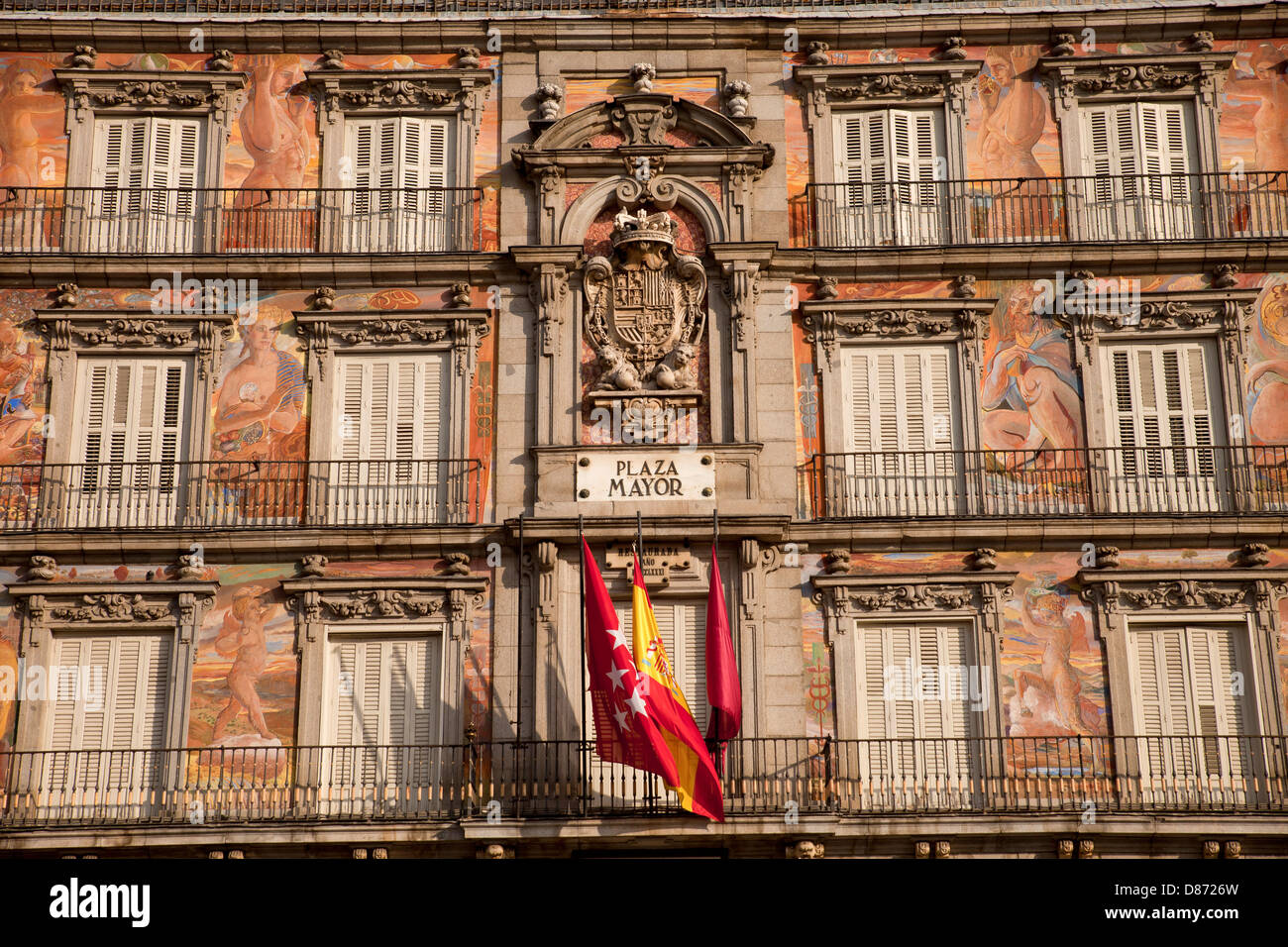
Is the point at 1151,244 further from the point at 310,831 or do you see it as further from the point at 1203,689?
the point at 310,831

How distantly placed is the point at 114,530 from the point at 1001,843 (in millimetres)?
11312

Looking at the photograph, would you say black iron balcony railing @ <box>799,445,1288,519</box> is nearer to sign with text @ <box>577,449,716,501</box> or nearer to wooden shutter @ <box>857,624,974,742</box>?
sign with text @ <box>577,449,716,501</box>

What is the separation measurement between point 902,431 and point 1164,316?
3731 mm

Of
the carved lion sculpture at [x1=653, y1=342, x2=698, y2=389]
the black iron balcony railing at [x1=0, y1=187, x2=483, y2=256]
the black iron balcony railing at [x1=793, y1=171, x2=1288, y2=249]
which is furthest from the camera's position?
the black iron balcony railing at [x1=0, y1=187, x2=483, y2=256]

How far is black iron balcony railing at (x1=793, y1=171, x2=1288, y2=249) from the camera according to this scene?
2291 centimetres

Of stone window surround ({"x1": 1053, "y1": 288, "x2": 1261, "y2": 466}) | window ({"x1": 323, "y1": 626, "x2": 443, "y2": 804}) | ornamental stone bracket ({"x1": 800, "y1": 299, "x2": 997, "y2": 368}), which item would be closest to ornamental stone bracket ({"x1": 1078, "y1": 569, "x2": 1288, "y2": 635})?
stone window surround ({"x1": 1053, "y1": 288, "x2": 1261, "y2": 466})

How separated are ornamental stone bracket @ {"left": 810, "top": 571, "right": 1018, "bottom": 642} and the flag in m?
2.77

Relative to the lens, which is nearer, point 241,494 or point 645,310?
point 241,494

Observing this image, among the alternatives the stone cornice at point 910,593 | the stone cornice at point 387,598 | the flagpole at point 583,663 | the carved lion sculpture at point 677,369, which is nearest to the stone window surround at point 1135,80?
the carved lion sculpture at point 677,369

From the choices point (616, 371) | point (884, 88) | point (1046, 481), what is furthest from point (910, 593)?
point (884, 88)

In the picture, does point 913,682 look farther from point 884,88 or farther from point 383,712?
point 884,88

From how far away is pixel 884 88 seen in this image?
925 inches

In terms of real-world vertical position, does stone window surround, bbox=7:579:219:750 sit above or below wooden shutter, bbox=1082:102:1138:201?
below

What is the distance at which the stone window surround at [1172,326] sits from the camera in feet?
73.5
